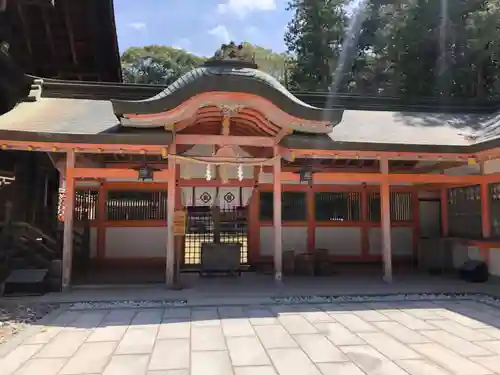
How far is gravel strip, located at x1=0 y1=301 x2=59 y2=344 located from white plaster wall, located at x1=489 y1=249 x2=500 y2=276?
25.7ft

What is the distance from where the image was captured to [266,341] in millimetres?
4336

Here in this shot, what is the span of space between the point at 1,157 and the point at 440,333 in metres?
9.78

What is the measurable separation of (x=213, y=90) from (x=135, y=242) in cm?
486

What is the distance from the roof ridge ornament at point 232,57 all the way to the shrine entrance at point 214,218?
288 centimetres

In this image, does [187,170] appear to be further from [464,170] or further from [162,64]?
[162,64]

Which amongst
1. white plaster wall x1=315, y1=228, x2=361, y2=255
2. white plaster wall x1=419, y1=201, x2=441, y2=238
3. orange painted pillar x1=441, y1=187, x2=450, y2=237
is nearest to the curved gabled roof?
white plaster wall x1=315, y1=228, x2=361, y2=255

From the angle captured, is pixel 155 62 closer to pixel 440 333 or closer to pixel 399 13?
pixel 399 13

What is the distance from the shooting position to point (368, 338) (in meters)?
4.46

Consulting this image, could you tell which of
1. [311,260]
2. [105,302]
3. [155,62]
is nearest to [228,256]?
[311,260]

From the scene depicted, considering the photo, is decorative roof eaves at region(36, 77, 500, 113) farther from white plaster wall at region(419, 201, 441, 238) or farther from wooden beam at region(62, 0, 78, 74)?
wooden beam at region(62, 0, 78, 74)

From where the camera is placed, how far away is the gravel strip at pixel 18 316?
4.70m

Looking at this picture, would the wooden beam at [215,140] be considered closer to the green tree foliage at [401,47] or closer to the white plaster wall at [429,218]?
the white plaster wall at [429,218]

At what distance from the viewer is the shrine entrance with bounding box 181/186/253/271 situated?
8.84 meters

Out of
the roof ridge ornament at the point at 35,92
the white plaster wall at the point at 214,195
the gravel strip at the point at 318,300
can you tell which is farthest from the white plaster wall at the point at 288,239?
the roof ridge ornament at the point at 35,92
